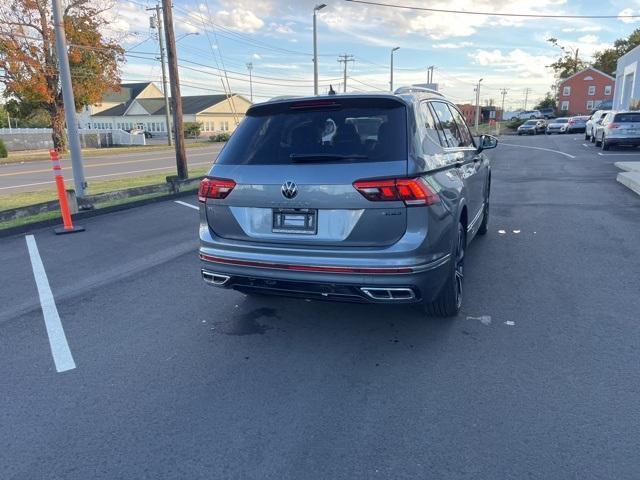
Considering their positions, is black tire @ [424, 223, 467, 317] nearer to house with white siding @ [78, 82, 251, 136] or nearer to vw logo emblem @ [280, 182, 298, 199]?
vw logo emblem @ [280, 182, 298, 199]

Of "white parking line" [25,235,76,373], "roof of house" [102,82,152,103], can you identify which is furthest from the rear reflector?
"roof of house" [102,82,152,103]

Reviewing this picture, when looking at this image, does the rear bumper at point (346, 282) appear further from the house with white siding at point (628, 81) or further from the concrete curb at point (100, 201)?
the house with white siding at point (628, 81)

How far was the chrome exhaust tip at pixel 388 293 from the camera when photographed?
3449 millimetres

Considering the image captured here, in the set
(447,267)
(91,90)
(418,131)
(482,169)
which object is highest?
(91,90)

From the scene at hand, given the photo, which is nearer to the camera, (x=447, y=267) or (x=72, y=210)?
(x=447, y=267)

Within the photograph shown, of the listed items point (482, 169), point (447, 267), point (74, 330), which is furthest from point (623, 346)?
point (74, 330)

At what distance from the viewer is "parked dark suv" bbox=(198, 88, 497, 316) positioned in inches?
134

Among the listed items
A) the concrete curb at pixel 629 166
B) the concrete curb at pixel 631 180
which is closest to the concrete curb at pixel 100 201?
the concrete curb at pixel 631 180

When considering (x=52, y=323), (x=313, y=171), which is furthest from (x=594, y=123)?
(x=52, y=323)

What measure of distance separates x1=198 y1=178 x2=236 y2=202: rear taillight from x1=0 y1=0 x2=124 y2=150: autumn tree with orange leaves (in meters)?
34.7

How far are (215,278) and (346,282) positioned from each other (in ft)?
3.75

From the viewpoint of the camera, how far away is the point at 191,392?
3.33 meters

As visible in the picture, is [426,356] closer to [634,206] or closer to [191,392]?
[191,392]

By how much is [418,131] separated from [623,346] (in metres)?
2.25
